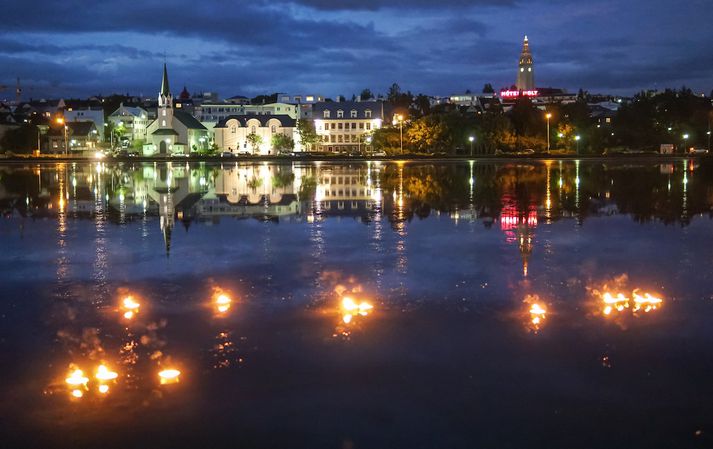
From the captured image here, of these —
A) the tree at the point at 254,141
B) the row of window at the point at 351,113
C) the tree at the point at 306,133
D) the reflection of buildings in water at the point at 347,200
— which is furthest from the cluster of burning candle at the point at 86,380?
the row of window at the point at 351,113

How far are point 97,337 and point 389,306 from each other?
13.3 ft

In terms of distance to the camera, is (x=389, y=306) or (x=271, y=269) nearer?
(x=389, y=306)

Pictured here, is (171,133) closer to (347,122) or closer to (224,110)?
(347,122)

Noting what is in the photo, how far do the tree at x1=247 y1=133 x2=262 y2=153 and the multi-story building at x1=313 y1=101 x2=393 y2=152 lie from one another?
10.4 metres

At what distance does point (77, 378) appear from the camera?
790 cm

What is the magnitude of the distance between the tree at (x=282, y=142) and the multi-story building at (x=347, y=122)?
7.29 meters

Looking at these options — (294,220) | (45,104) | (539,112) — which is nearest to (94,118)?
(45,104)

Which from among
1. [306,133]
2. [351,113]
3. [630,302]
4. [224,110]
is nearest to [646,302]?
[630,302]

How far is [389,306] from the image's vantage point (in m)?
11.0

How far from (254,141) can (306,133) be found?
9.34 m

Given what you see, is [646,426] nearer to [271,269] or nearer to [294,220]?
[271,269]

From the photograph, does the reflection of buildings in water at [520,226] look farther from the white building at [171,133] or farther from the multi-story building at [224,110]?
the multi-story building at [224,110]

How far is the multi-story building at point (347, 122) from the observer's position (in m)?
126

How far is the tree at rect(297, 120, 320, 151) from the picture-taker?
119250 mm
